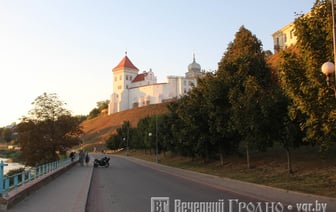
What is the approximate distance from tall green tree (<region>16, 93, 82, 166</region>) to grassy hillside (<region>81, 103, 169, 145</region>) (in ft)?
286

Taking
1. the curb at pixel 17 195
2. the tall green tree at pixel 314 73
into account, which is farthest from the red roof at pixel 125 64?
the tall green tree at pixel 314 73

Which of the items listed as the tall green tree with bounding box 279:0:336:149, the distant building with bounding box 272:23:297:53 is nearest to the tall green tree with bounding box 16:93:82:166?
the tall green tree with bounding box 279:0:336:149

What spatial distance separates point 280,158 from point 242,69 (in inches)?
264

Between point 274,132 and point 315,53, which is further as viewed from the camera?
point 274,132

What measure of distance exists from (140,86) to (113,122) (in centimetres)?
1827

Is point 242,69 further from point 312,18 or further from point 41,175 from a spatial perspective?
point 41,175

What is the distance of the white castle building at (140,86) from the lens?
142375mm

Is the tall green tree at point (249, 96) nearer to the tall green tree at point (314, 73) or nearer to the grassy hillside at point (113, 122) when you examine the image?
the tall green tree at point (314, 73)

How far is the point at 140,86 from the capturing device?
150m

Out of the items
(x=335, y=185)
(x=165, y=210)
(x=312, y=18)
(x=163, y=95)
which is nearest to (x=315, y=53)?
(x=312, y=18)

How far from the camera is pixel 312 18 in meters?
15.1

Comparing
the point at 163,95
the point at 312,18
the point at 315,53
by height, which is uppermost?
the point at 163,95

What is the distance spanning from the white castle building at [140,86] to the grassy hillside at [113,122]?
5.59 m

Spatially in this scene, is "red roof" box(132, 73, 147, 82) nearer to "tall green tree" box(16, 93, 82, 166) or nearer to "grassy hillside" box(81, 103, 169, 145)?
"grassy hillside" box(81, 103, 169, 145)
